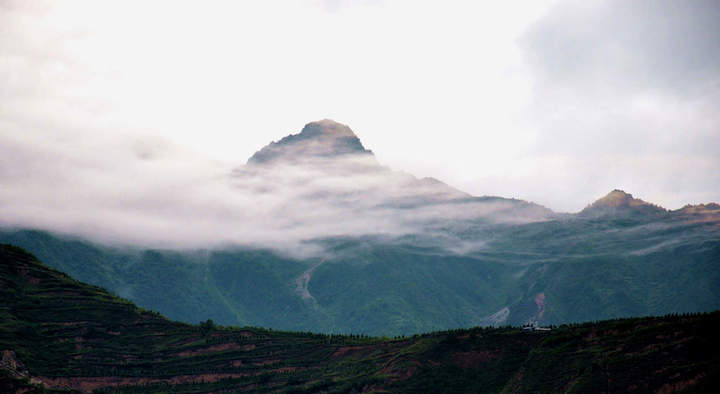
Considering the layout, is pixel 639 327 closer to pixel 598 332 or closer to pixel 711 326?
pixel 598 332

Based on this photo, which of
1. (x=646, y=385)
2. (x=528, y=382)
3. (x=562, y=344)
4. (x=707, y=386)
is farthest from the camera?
(x=562, y=344)

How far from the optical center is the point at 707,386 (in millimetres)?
132875

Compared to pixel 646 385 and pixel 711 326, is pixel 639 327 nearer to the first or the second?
pixel 711 326

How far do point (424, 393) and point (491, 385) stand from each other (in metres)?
17.3

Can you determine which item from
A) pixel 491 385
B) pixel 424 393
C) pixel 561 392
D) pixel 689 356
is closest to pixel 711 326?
pixel 689 356

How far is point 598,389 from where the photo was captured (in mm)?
155625

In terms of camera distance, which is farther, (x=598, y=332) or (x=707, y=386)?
(x=598, y=332)

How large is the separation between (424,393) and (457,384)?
8.90 meters

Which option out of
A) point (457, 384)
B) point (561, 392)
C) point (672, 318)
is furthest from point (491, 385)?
point (672, 318)

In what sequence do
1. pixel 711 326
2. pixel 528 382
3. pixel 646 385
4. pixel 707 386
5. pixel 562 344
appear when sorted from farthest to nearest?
1. pixel 562 344
2. pixel 528 382
3. pixel 711 326
4. pixel 646 385
5. pixel 707 386

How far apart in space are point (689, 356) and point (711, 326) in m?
12.5

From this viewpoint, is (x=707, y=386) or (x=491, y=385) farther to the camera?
(x=491, y=385)

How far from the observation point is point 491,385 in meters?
191

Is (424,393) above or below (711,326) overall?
below
